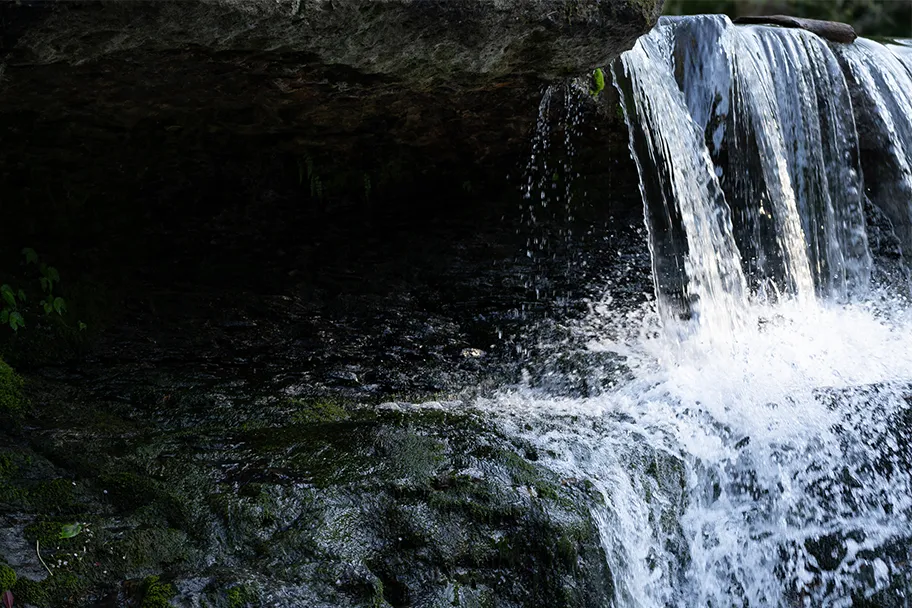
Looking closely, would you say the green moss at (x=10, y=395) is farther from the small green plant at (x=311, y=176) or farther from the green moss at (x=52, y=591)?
the small green plant at (x=311, y=176)

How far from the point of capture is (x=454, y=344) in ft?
14.9

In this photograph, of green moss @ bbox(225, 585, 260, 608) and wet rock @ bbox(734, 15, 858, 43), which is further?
wet rock @ bbox(734, 15, 858, 43)

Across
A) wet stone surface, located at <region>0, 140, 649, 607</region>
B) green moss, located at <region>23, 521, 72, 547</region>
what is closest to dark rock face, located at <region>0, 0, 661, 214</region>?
wet stone surface, located at <region>0, 140, 649, 607</region>

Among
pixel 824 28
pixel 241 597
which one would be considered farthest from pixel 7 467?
pixel 824 28

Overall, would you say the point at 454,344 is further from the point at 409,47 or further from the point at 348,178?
the point at 409,47

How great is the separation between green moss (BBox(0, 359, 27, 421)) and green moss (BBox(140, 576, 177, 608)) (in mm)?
1248

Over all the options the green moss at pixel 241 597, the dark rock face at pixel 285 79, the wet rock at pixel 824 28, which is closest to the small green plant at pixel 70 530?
the green moss at pixel 241 597

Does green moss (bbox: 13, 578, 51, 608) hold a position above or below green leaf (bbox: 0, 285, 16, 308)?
below

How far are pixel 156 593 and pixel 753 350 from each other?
126 inches

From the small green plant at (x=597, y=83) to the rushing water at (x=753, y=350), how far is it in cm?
15

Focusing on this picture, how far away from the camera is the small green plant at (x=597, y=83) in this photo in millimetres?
4629

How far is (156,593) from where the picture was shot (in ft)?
8.33

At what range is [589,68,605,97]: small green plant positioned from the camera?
463cm

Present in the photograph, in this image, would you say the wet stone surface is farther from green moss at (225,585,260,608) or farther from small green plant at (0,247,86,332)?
small green plant at (0,247,86,332)
